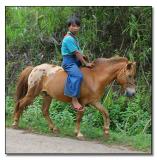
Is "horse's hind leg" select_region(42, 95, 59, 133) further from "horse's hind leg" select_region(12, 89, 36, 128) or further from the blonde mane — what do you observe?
the blonde mane

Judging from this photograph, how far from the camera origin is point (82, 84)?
7.68 metres

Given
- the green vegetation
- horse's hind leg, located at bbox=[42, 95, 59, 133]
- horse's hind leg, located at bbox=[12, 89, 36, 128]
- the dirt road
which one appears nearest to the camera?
the dirt road

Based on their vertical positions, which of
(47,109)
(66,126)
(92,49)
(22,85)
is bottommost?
(66,126)

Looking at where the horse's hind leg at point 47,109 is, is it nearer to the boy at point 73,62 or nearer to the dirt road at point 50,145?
the dirt road at point 50,145

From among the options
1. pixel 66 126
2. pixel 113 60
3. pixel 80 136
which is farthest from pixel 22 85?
pixel 113 60

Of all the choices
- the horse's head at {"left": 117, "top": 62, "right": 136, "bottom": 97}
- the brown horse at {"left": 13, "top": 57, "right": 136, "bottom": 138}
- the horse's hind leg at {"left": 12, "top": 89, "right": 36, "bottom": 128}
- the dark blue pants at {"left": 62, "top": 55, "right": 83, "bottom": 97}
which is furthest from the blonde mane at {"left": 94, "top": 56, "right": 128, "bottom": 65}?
the horse's hind leg at {"left": 12, "top": 89, "right": 36, "bottom": 128}

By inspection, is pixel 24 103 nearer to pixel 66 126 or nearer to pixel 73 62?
pixel 66 126

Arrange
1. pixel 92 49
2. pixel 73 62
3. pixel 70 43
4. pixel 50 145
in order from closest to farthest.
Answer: pixel 50 145, pixel 70 43, pixel 73 62, pixel 92 49

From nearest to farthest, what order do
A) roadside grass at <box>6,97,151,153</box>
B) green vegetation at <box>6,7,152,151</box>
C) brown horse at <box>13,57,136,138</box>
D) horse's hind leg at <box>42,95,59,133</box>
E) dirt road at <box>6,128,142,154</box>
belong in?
dirt road at <box>6,128,142,154</box>, roadside grass at <box>6,97,151,153</box>, brown horse at <box>13,57,136,138</box>, horse's hind leg at <box>42,95,59,133</box>, green vegetation at <box>6,7,152,151</box>

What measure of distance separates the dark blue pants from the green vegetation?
684mm

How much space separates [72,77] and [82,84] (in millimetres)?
187

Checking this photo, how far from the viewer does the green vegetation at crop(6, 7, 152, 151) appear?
836cm

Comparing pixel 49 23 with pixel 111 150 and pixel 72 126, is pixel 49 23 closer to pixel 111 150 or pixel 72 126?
pixel 72 126
